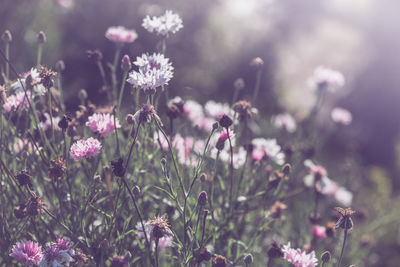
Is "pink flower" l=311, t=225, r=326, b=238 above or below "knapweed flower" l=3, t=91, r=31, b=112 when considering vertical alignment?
below

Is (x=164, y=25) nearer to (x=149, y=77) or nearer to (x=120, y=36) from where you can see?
(x=120, y=36)

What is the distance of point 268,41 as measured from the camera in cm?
467

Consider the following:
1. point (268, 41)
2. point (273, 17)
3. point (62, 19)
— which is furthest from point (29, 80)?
point (273, 17)

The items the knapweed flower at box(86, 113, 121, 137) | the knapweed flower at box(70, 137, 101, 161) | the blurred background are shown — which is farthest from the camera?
the blurred background

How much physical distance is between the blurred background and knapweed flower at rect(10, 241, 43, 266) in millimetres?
2088

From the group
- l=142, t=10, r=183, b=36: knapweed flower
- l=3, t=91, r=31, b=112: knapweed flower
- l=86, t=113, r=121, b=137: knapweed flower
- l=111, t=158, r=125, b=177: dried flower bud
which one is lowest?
l=111, t=158, r=125, b=177: dried flower bud

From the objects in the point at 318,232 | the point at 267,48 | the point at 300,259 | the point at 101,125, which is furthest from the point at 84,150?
the point at 267,48

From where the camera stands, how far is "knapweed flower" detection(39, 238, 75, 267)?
103 centimetres

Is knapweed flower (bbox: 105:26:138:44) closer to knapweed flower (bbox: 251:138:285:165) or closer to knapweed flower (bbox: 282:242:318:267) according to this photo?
knapweed flower (bbox: 251:138:285:165)

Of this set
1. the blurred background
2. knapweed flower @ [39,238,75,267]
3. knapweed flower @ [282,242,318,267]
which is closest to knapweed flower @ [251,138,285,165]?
knapweed flower @ [282,242,318,267]

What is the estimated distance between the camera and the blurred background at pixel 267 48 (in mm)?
3562

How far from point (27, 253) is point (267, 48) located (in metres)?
4.01

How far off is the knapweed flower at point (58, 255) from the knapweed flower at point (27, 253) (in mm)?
21

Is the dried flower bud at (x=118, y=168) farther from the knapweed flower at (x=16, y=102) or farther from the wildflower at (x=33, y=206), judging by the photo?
the knapweed flower at (x=16, y=102)
